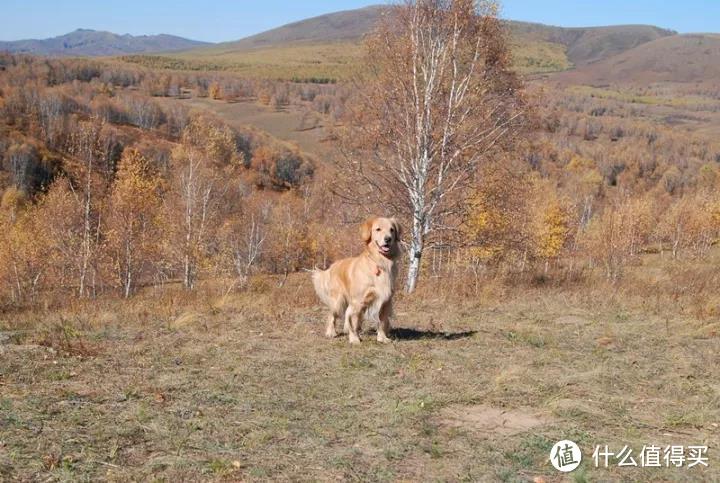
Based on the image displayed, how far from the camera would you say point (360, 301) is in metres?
9.05

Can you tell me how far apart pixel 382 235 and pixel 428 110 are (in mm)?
8352

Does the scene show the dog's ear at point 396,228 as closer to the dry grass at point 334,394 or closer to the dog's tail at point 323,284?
the dog's tail at point 323,284

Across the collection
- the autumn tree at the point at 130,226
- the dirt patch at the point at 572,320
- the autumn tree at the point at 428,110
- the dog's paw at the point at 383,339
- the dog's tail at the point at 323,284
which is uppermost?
the autumn tree at the point at 428,110

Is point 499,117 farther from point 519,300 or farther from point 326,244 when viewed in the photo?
point 326,244

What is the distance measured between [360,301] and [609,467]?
4709 mm

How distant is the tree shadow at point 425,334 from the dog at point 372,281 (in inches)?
18.5

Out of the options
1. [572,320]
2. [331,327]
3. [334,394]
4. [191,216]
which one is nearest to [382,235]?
[331,327]

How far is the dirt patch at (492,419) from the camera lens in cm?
572

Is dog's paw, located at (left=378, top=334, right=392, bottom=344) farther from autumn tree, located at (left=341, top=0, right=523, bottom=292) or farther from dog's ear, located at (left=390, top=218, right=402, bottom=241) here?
autumn tree, located at (left=341, top=0, right=523, bottom=292)

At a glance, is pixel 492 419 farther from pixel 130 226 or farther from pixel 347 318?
pixel 130 226

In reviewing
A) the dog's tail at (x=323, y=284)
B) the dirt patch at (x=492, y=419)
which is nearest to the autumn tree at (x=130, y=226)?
the dog's tail at (x=323, y=284)

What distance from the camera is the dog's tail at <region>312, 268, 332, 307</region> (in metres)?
9.72

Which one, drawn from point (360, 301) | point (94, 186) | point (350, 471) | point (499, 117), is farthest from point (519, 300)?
point (94, 186)

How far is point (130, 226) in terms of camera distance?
39.2 m
